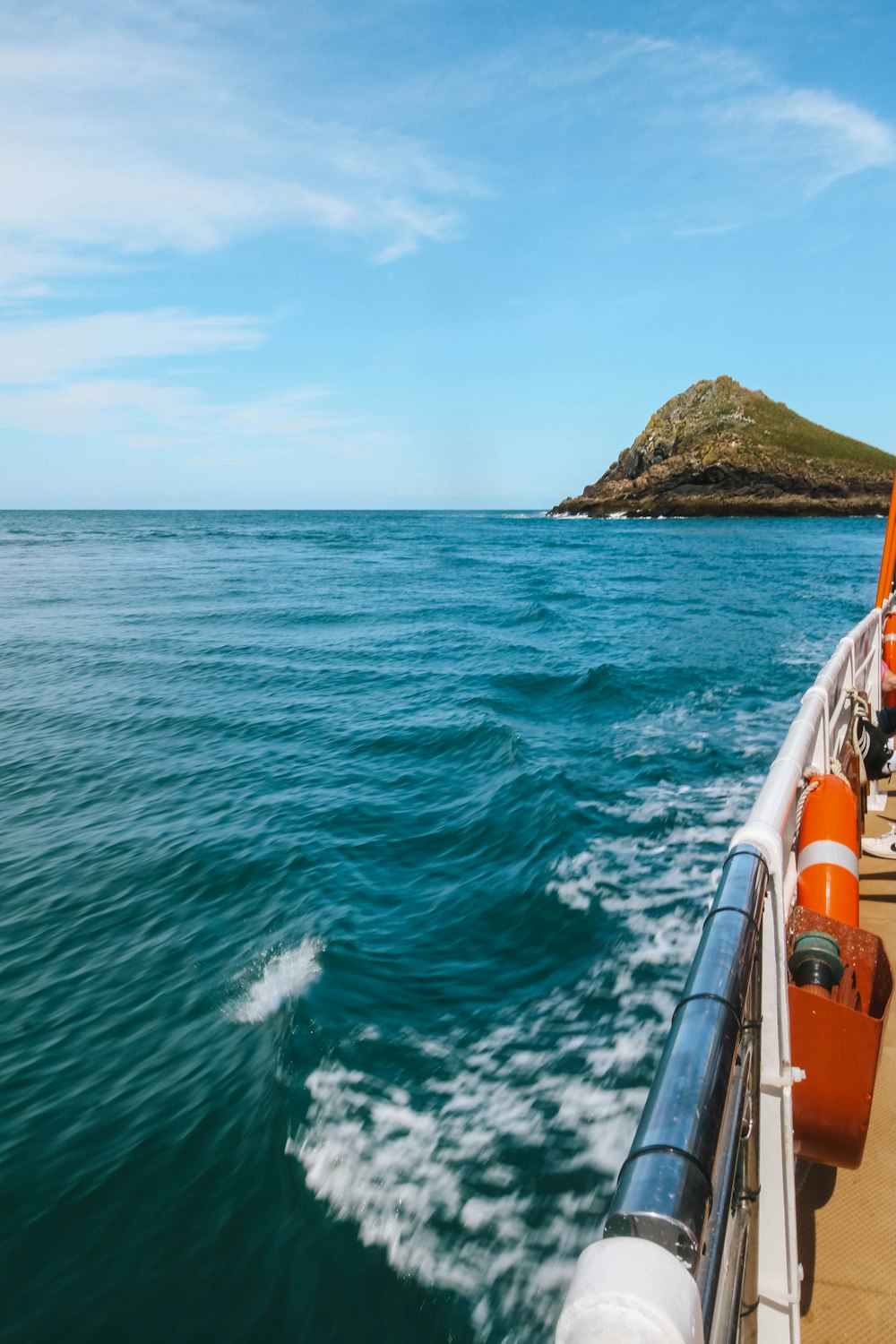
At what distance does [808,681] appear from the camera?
15000 mm

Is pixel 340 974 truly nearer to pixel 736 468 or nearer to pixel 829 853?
pixel 829 853

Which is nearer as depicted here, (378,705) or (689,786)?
(689,786)

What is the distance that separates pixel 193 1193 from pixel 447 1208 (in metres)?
1.48

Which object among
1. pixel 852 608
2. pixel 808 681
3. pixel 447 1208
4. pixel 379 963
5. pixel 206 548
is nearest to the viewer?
pixel 447 1208

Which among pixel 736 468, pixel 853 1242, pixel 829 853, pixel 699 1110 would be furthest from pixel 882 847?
pixel 736 468

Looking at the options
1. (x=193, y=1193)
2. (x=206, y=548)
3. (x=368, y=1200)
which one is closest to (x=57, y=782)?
(x=193, y=1193)

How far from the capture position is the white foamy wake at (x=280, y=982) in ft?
18.6

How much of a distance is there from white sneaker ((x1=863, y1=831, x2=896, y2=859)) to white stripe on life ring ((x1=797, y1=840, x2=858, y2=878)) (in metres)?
1.78

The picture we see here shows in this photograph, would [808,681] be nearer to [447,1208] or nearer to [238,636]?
[447,1208]

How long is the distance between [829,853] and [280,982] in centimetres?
445

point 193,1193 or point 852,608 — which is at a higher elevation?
point 852,608

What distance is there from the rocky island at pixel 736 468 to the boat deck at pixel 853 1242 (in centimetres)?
10431

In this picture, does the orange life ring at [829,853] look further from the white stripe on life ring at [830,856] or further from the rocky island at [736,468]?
the rocky island at [736,468]

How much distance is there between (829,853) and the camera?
321 centimetres
